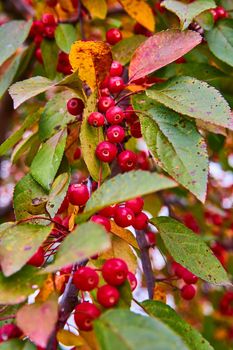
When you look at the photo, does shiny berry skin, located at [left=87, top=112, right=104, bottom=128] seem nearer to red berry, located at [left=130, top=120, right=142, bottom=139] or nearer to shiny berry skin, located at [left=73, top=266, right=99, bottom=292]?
red berry, located at [left=130, top=120, right=142, bottom=139]

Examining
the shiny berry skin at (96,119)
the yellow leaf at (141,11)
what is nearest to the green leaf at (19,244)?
the shiny berry skin at (96,119)

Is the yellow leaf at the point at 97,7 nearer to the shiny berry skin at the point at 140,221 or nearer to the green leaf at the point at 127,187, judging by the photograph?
the shiny berry skin at the point at 140,221

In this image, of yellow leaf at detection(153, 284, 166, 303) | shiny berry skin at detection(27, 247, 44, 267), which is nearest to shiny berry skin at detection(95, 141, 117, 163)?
shiny berry skin at detection(27, 247, 44, 267)

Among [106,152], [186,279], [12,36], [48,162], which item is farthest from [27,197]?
[12,36]

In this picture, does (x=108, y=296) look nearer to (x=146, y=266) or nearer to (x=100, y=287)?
(x=100, y=287)

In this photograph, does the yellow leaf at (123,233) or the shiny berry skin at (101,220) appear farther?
the yellow leaf at (123,233)
